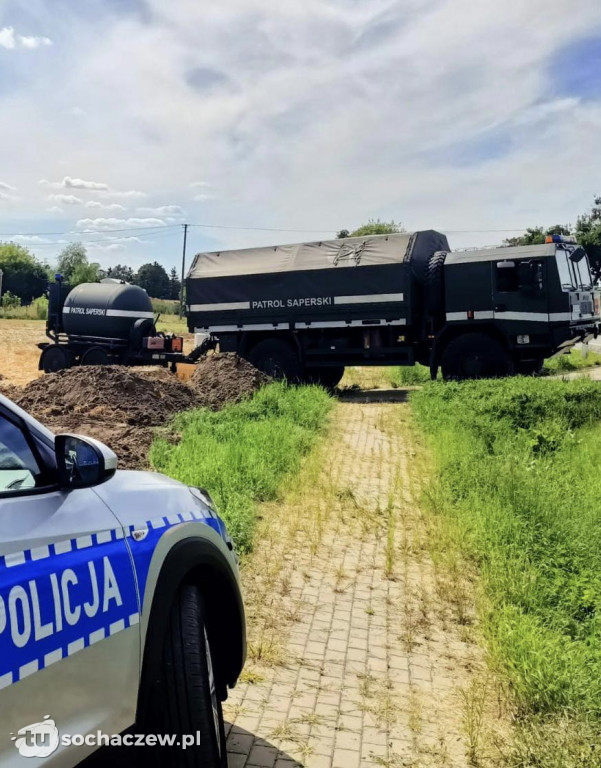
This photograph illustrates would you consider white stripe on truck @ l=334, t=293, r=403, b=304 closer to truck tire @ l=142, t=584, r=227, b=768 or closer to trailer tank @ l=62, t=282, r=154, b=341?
trailer tank @ l=62, t=282, r=154, b=341

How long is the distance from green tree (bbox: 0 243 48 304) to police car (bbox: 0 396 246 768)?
299 feet

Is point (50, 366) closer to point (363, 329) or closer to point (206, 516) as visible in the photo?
point (363, 329)

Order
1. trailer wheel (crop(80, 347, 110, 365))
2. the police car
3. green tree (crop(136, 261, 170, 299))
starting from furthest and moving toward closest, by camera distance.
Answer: green tree (crop(136, 261, 170, 299))
trailer wheel (crop(80, 347, 110, 365))
the police car

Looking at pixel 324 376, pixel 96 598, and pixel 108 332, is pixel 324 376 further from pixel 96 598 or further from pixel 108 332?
pixel 96 598

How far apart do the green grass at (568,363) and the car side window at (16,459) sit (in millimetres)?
19253

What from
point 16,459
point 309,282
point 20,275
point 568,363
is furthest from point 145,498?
point 20,275

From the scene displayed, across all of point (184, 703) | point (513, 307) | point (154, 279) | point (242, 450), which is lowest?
point (242, 450)

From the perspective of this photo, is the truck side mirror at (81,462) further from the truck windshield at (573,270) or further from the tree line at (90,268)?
the tree line at (90,268)

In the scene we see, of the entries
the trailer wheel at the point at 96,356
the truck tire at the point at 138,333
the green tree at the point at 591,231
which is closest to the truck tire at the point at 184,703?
the truck tire at the point at 138,333

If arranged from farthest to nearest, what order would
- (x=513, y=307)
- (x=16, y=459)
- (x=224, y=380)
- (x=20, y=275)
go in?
(x=20, y=275)
(x=513, y=307)
(x=224, y=380)
(x=16, y=459)

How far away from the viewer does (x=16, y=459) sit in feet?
7.35

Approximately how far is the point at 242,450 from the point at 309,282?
8959 millimetres

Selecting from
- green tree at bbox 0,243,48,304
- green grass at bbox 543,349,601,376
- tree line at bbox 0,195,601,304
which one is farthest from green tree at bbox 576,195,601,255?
green tree at bbox 0,243,48,304

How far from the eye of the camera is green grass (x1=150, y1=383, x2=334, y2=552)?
21.8 ft
